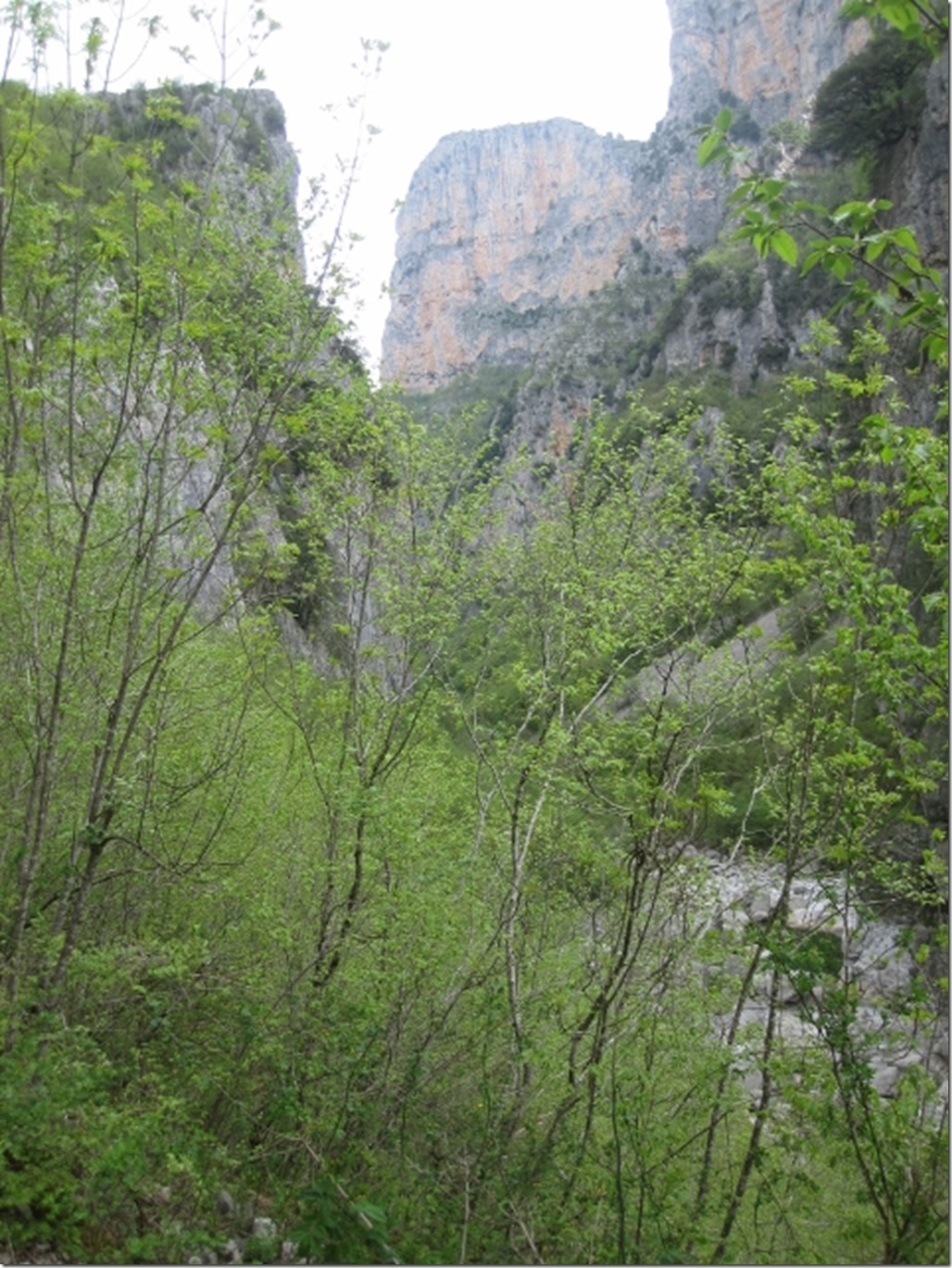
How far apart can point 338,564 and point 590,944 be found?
4143mm

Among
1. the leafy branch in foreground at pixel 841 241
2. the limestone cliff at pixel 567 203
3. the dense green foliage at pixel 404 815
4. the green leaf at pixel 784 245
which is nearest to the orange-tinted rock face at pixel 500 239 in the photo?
the limestone cliff at pixel 567 203

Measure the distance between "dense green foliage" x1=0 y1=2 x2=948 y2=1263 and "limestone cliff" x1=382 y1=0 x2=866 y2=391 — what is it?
4164 inches

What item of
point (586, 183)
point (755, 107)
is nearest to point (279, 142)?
point (755, 107)

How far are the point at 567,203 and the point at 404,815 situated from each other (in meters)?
166

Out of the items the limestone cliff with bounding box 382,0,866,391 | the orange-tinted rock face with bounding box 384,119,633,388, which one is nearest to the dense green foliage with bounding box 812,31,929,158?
the limestone cliff with bounding box 382,0,866,391

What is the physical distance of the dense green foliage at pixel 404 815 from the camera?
15.4 feet

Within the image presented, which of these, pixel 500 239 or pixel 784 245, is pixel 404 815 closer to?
pixel 784 245

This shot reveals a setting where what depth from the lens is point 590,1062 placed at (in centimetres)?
559

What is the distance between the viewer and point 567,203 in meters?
154

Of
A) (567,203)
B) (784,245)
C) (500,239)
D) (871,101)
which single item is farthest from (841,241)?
(500,239)

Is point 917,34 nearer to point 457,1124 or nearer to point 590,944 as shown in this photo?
point 590,944

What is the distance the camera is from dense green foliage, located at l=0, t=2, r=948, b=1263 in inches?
185

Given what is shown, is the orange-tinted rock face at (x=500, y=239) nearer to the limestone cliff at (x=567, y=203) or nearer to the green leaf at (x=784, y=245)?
the limestone cliff at (x=567, y=203)

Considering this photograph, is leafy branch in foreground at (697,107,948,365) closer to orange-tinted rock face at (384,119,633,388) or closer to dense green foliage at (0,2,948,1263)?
dense green foliage at (0,2,948,1263)
